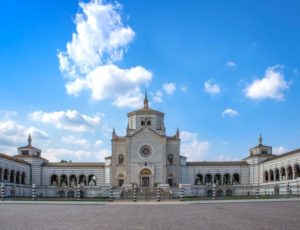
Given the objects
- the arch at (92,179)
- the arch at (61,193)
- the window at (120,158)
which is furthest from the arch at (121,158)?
the arch at (61,193)

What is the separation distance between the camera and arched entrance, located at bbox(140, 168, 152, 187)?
2510 inches

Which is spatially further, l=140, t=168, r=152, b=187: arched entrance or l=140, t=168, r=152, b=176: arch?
l=140, t=168, r=152, b=176: arch

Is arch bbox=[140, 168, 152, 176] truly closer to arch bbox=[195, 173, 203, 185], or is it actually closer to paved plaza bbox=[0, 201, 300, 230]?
arch bbox=[195, 173, 203, 185]

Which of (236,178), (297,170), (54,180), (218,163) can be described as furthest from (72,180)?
(297,170)

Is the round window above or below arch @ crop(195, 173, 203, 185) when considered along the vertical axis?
above

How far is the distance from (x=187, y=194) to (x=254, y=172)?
1597 centimetres

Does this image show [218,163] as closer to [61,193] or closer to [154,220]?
[61,193]

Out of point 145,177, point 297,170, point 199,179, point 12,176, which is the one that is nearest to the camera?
point 297,170

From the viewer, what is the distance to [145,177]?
210 ft

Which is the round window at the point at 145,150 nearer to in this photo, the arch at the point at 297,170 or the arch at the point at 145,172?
the arch at the point at 145,172

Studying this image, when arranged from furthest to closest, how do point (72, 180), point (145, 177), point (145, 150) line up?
point (72, 180)
point (145, 150)
point (145, 177)

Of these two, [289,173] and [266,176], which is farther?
[266,176]

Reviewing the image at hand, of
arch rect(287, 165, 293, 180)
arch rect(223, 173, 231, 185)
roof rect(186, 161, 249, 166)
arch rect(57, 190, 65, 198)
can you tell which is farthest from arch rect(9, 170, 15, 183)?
arch rect(287, 165, 293, 180)

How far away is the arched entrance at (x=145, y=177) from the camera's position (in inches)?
2510
